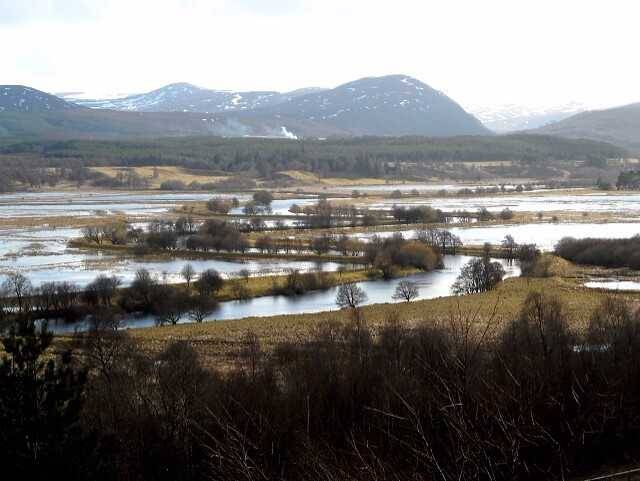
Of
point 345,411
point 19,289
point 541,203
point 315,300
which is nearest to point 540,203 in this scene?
point 541,203

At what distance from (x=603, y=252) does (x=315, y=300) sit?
592 inches

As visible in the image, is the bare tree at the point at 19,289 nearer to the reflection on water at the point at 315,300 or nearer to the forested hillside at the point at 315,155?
the reflection on water at the point at 315,300

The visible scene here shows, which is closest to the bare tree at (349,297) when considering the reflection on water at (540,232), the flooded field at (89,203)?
the reflection on water at (540,232)

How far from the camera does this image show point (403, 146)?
142500mm

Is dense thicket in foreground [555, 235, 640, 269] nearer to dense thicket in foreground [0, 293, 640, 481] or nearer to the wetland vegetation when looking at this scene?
the wetland vegetation

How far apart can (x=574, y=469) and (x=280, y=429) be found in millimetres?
3837

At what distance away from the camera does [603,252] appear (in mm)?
38094

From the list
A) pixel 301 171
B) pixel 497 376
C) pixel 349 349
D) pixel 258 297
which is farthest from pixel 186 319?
pixel 301 171

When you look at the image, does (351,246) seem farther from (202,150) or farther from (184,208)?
(202,150)

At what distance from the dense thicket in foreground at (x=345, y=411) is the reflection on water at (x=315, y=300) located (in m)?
11.9

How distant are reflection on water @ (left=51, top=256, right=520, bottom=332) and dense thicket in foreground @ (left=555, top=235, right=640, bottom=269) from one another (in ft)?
10.9

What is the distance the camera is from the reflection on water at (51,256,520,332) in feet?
93.1

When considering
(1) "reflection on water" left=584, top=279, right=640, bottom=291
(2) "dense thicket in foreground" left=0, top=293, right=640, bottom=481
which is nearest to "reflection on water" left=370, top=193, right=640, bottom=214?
(1) "reflection on water" left=584, top=279, right=640, bottom=291

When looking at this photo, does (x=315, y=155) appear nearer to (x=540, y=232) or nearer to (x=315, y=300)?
(x=540, y=232)
